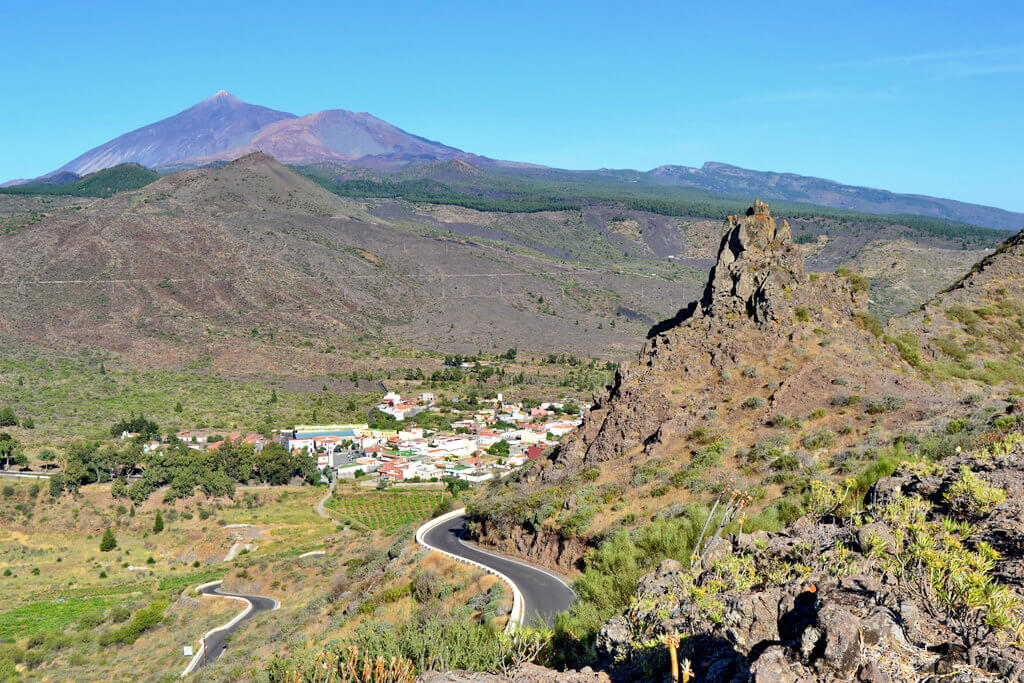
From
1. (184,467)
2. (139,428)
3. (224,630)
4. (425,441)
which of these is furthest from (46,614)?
(425,441)

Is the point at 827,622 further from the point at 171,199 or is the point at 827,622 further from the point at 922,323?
the point at 171,199

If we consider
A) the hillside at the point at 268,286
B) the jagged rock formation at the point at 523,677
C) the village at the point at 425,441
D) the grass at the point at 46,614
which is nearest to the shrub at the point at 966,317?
the jagged rock formation at the point at 523,677

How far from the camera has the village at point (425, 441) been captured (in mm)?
56250

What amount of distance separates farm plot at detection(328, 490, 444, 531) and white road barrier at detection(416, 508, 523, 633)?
17.4 metres

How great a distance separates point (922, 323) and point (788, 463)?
34.6ft

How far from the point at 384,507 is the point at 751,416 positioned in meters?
33.3

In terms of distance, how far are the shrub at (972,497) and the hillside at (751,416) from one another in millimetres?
3008

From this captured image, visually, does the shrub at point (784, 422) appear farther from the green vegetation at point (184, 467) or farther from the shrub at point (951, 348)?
the green vegetation at point (184, 467)

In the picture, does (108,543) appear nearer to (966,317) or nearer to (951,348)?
(951,348)

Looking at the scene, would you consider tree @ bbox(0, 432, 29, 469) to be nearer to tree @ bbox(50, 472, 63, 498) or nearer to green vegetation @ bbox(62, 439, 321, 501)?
green vegetation @ bbox(62, 439, 321, 501)

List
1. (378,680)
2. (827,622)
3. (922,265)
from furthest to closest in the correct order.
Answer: (922,265), (378,680), (827,622)

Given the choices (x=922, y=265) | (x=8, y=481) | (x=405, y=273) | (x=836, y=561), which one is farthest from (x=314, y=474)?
(x=922, y=265)

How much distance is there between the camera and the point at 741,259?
73.9ft

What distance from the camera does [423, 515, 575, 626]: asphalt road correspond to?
13984mm
